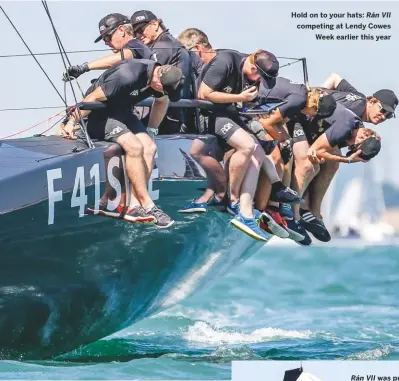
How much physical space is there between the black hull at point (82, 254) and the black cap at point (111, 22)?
4.85 ft

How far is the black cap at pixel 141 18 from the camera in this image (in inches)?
694

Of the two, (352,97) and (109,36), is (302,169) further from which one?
(109,36)

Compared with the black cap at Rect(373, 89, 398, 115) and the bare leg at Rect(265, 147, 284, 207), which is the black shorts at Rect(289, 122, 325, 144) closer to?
the bare leg at Rect(265, 147, 284, 207)

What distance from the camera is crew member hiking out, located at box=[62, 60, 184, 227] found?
15.8m

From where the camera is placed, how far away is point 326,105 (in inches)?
696

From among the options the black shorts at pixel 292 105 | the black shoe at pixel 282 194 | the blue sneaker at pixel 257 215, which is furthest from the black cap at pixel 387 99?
the blue sneaker at pixel 257 215

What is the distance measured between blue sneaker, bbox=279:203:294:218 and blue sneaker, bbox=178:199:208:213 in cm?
146

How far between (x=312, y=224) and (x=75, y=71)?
167 inches

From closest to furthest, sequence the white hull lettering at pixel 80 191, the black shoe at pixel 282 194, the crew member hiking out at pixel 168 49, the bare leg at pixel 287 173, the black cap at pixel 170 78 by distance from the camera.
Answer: the white hull lettering at pixel 80 191, the black cap at pixel 170 78, the crew member hiking out at pixel 168 49, the black shoe at pixel 282 194, the bare leg at pixel 287 173

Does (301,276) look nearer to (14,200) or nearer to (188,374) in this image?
(188,374)

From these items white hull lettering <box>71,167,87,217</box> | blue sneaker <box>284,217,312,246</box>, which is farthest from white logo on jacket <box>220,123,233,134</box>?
white hull lettering <box>71,167,87,217</box>

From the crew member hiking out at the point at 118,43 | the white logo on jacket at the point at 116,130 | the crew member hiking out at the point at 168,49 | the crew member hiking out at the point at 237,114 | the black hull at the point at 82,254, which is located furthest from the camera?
the crew member hiking out at the point at 168,49

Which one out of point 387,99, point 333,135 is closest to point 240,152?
point 333,135

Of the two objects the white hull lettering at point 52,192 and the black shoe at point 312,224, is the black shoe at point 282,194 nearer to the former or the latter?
the black shoe at point 312,224
